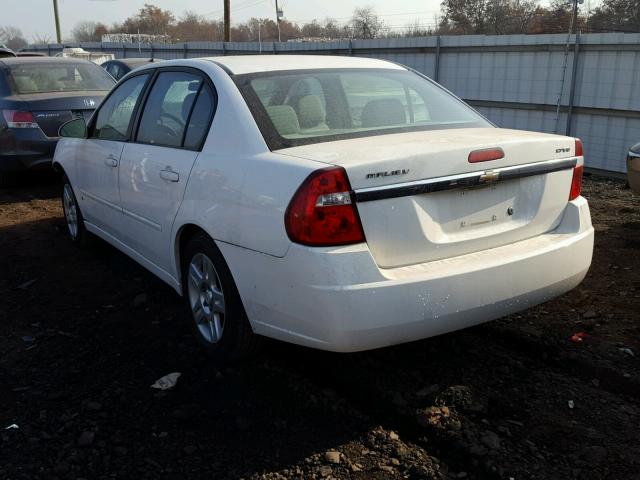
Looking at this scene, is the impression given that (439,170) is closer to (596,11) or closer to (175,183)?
(175,183)

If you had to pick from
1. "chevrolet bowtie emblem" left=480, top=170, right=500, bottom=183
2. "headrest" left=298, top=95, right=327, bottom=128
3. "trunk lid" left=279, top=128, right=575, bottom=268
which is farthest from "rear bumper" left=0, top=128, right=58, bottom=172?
"chevrolet bowtie emblem" left=480, top=170, right=500, bottom=183

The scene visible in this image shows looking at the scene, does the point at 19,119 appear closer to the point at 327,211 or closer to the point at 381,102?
the point at 381,102

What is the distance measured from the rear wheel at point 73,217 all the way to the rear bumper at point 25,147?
2.31 m

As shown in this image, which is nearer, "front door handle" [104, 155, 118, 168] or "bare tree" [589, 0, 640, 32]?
"front door handle" [104, 155, 118, 168]

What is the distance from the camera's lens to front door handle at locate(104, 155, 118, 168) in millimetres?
4504

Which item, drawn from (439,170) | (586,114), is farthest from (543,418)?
(586,114)

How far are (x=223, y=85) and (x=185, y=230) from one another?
842mm

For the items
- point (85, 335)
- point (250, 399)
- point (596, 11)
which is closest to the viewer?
point (250, 399)

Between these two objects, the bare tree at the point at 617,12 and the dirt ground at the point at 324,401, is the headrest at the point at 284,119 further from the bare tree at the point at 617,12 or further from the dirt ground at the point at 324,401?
the bare tree at the point at 617,12

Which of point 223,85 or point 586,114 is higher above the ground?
point 223,85

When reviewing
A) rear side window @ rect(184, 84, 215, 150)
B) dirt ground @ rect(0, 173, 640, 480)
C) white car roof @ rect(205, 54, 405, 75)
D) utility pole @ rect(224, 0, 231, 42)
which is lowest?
dirt ground @ rect(0, 173, 640, 480)

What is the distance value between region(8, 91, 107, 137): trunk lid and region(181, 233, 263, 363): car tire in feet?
17.3

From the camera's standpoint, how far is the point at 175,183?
3.65 metres

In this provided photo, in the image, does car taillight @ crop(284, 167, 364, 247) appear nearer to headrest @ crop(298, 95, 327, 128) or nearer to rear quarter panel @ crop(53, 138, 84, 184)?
headrest @ crop(298, 95, 327, 128)
